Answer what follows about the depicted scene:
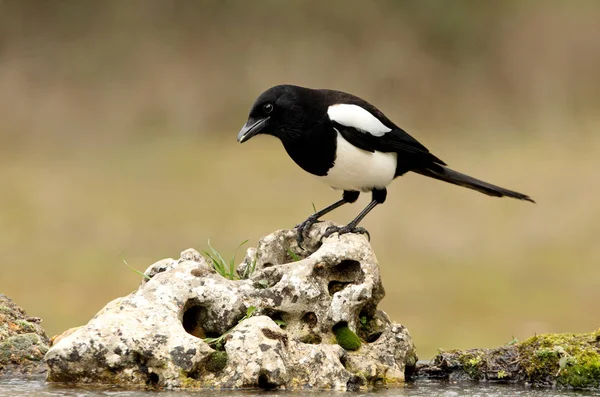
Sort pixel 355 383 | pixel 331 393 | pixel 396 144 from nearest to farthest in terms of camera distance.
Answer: pixel 331 393 → pixel 355 383 → pixel 396 144

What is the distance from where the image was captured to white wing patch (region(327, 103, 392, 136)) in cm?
473

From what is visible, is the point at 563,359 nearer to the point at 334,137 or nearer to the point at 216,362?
the point at 216,362

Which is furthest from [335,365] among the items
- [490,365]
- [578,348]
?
[578,348]

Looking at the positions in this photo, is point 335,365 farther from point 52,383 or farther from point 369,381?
point 52,383

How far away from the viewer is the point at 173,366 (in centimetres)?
346

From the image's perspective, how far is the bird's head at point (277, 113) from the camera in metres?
4.59

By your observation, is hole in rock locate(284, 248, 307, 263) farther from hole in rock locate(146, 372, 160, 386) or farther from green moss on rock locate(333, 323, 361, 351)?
hole in rock locate(146, 372, 160, 386)

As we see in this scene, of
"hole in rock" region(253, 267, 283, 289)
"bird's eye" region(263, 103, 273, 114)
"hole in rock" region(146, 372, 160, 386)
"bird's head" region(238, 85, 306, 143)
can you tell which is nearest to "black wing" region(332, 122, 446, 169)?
"bird's head" region(238, 85, 306, 143)

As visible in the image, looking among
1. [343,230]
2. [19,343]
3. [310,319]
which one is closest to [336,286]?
[310,319]

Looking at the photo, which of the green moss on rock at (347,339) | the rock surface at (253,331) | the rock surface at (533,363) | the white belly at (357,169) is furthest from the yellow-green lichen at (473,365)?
the white belly at (357,169)

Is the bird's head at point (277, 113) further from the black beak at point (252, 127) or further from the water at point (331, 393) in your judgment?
the water at point (331, 393)

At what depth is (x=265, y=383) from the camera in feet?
11.5

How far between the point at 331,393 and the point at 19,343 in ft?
5.26

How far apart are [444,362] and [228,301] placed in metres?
1.11
